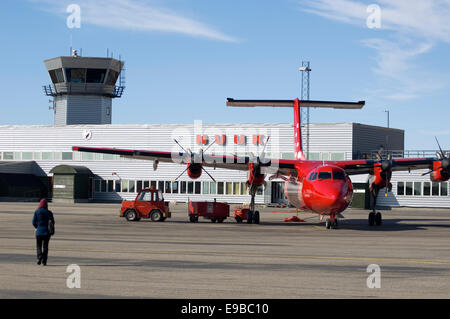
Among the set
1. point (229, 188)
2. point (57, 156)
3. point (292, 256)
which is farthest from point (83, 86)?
point (292, 256)

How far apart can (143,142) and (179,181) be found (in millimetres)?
6957

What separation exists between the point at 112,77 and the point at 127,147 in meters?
14.5

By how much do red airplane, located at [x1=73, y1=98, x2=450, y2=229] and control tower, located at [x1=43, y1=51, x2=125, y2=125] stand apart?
46675mm

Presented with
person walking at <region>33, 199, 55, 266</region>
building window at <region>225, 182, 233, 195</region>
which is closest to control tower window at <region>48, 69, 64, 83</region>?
building window at <region>225, 182, 233, 195</region>

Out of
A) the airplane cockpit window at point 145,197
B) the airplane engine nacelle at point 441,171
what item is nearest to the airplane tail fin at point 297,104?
the airplane engine nacelle at point 441,171

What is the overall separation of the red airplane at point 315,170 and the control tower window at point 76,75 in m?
47.2

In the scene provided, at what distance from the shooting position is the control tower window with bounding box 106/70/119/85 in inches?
3312

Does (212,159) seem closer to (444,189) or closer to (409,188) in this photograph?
(409,188)

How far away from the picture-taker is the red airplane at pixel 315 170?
30.9m

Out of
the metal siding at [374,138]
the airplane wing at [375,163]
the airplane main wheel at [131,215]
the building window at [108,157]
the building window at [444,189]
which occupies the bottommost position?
the airplane main wheel at [131,215]

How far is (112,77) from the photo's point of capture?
8506 cm

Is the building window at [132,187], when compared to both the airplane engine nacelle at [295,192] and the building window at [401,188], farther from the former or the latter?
the airplane engine nacelle at [295,192]

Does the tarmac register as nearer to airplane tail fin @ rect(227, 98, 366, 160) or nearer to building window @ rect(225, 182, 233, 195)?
airplane tail fin @ rect(227, 98, 366, 160)
